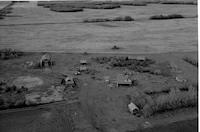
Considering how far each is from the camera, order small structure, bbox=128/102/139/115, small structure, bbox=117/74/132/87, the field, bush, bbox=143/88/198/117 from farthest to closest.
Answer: small structure, bbox=117/74/132/87, small structure, bbox=128/102/139/115, the field, bush, bbox=143/88/198/117

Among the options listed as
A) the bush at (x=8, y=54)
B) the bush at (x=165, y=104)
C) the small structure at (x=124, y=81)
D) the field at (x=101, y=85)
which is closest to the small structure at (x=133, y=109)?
the field at (x=101, y=85)

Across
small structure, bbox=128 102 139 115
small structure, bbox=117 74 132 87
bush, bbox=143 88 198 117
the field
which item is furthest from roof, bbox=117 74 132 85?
bush, bbox=143 88 198 117

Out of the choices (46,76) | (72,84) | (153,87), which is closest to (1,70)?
(46,76)

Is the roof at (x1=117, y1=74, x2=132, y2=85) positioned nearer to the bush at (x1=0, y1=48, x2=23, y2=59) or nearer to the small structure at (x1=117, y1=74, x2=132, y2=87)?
the small structure at (x1=117, y1=74, x2=132, y2=87)

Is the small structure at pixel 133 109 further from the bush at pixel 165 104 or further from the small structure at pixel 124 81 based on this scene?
the small structure at pixel 124 81

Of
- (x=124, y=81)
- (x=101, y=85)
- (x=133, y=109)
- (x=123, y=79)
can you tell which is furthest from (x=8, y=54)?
(x=133, y=109)

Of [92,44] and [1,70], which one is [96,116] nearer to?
[1,70]

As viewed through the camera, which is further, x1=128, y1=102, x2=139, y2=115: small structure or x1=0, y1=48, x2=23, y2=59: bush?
x1=0, y1=48, x2=23, y2=59: bush

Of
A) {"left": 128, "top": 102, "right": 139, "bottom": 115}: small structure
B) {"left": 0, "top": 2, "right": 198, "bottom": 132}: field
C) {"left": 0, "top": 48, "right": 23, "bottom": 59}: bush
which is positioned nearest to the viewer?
{"left": 0, "top": 2, "right": 198, "bottom": 132}: field

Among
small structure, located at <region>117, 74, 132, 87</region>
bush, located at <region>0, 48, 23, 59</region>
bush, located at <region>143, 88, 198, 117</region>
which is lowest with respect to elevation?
bush, located at <region>143, 88, 198, 117</region>
